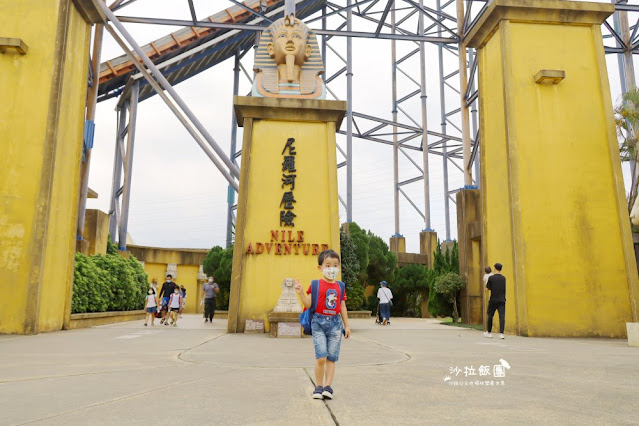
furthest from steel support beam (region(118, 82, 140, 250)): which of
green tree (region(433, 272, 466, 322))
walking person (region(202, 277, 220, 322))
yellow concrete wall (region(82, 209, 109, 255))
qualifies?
green tree (region(433, 272, 466, 322))

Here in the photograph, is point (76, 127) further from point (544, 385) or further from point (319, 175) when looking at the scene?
point (544, 385)

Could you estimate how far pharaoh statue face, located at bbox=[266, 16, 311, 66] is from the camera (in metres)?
12.7

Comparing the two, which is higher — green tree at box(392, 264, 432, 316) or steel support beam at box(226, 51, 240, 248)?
steel support beam at box(226, 51, 240, 248)

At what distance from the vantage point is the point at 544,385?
4215mm

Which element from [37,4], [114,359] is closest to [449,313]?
[114,359]

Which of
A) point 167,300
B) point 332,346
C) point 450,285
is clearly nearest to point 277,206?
point 167,300

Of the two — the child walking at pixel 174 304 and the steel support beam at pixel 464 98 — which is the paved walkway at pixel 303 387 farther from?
the steel support beam at pixel 464 98

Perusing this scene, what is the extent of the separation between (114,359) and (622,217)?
976 cm

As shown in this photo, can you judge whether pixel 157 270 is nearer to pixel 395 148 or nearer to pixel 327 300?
pixel 395 148

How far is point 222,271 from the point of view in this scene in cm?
2216

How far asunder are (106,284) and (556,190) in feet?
38.4

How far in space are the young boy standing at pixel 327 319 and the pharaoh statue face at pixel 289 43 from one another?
31.4 ft

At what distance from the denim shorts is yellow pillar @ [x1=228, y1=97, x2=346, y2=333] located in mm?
7123

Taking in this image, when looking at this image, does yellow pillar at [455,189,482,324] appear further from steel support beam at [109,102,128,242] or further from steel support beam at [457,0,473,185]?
steel support beam at [109,102,128,242]
